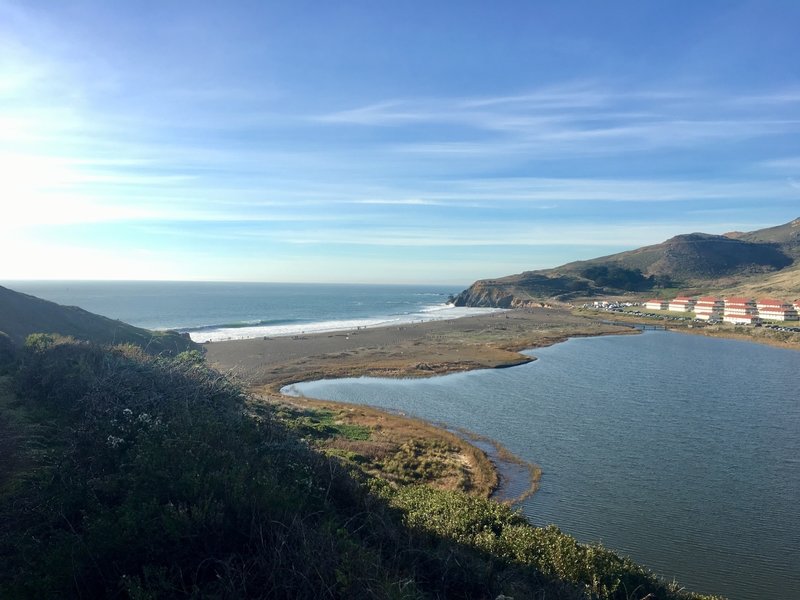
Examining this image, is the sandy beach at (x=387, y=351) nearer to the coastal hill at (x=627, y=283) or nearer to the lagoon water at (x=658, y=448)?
the lagoon water at (x=658, y=448)

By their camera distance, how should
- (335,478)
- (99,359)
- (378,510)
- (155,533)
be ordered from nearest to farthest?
1. (155,533)
2. (378,510)
3. (335,478)
4. (99,359)

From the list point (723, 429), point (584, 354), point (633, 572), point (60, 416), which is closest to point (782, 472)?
point (723, 429)

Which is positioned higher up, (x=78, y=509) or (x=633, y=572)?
(x=78, y=509)

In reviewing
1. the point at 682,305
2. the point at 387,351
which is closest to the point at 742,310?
the point at 682,305

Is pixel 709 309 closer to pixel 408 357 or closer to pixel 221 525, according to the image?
pixel 408 357

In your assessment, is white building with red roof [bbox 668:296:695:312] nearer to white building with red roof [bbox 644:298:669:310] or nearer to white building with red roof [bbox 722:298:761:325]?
white building with red roof [bbox 644:298:669:310]

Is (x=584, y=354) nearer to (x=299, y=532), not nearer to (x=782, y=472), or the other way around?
(x=782, y=472)

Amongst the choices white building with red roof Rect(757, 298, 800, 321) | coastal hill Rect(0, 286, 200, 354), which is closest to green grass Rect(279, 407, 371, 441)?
coastal hill Rect(0, 286, 200, 354)

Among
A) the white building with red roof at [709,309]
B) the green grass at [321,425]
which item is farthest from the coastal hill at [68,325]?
the white building with red roof at [709,309]
